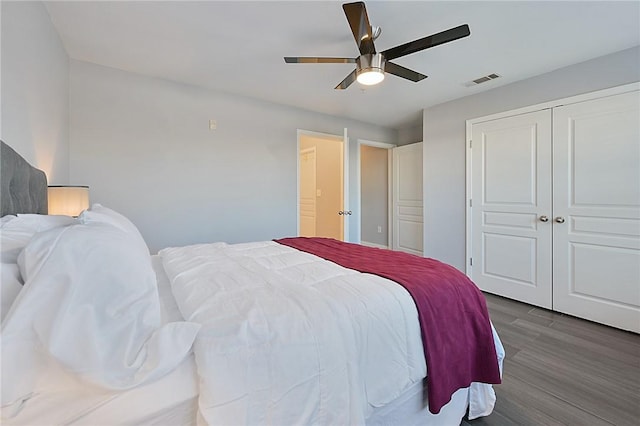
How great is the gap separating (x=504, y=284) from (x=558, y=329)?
80 centimetres

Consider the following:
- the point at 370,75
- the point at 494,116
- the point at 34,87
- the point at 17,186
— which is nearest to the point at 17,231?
the point at 17,186

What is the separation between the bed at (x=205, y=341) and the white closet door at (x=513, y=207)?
2205 mm

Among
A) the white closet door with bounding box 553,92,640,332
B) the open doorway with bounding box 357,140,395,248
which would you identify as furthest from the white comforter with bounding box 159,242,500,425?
the open doorway with bounding box 357,140,395,248

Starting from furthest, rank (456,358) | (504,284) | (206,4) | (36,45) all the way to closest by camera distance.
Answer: (504,284)
(206,4)
(36,45)
(456,358)

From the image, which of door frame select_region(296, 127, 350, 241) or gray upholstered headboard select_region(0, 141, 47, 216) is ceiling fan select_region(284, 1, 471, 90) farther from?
gray upholstered headboard select_region(0, 141, 47, 216)

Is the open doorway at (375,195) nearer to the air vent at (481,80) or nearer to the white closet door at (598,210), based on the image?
the air vent at (481,80)

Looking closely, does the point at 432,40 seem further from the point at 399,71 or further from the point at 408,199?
the point at 408,199

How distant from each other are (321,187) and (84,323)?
486cm

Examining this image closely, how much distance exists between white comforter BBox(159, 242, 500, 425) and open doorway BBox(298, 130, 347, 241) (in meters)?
3.75

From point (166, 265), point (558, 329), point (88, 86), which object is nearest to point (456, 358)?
point (166, 265)

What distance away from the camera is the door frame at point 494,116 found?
8.13 feet

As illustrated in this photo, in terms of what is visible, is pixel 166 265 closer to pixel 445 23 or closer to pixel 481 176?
pixel 445 23

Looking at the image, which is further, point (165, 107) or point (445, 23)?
point (165, 107)

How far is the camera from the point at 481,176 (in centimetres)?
341
